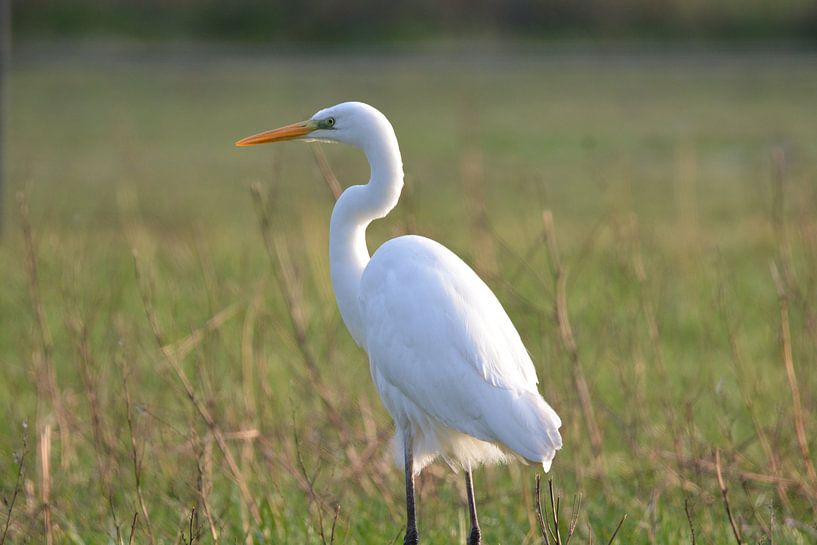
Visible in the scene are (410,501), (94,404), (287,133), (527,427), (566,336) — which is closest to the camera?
(527,427)

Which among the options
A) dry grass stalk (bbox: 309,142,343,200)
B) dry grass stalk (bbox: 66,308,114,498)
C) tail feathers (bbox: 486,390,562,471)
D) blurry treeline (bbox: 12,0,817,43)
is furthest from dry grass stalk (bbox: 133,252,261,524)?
blurry treeline (bbox: 12,0,817,43)

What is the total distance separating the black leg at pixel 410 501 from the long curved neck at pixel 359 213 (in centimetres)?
36

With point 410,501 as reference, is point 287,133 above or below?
above

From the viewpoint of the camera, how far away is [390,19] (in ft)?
80.6

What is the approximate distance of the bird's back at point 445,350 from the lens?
9.26ft

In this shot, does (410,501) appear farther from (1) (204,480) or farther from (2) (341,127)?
(2) (341,127)

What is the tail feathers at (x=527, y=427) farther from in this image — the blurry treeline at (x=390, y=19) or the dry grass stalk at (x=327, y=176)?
the blurry treeline at (x=390, y=19)

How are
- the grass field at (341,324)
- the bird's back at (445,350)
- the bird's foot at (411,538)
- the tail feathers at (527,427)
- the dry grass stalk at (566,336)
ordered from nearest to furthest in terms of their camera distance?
the tail feathers at (527,427), the bird's back at (445,350), the bird's foot at (411,538), the dry grass stalk at (566,336), the grass field at (341,324)

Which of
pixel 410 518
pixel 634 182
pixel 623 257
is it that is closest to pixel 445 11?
pixel 634 182

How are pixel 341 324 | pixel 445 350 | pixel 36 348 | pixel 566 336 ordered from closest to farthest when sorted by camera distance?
pixel 445 350
pixel 566 336
pixel 36 348
pixel 341 324

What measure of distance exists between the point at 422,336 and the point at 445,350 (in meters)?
0.07

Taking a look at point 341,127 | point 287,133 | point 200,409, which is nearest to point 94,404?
point 200,409

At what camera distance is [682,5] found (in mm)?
24828

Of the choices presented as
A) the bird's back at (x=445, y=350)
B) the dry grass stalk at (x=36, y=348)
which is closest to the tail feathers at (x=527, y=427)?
the bird's back at (x=445, y=350)
